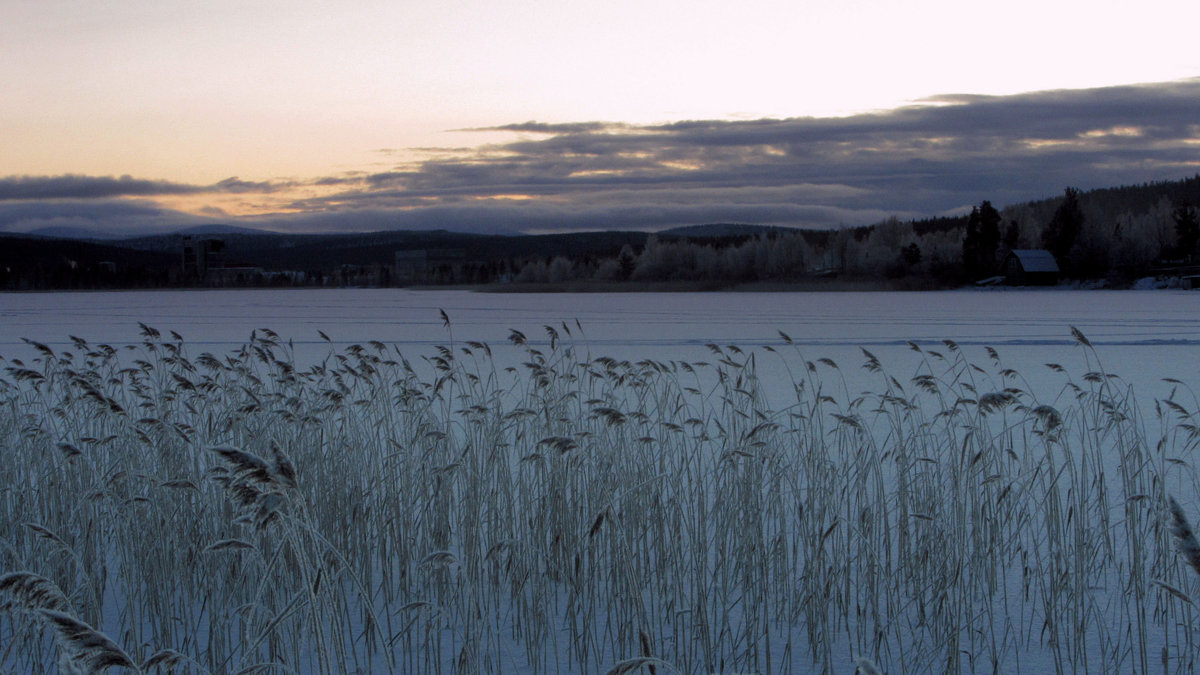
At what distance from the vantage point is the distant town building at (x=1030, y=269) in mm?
67688

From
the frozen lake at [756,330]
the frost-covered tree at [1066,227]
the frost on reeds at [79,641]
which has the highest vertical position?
the frost-covered tree at [1066,227]

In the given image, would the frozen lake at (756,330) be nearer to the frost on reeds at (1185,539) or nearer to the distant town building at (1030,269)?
the frost on reeds at (1185,539)

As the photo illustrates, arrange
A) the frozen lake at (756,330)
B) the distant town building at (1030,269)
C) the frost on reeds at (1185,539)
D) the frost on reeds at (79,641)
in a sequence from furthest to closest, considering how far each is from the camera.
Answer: the distant town building at (1030,269), the frozen lake at (756,330), the frost on reeds at (1185,539), the frost on reeds at (79,641)

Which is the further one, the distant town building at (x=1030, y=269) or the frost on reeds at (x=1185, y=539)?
the distant town building at (x=1030, y=269)

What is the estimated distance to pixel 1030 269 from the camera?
68.1 meters

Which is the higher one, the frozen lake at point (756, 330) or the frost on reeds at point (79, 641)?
the frost on reeds at point (79, 641)

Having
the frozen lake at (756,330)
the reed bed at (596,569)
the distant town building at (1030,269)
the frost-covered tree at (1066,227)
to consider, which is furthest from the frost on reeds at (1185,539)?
the frost-covered tree at (1066,227)

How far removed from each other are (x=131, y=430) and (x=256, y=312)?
31087 millimetres

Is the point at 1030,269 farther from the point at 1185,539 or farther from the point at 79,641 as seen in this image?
the point at 79,641

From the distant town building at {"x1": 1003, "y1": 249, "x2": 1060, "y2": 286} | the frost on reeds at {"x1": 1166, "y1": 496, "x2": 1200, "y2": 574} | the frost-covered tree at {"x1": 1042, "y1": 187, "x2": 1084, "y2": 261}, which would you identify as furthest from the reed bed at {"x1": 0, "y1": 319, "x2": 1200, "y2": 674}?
the frost-covered tree at {"x1": 1042, "y1": 187, "x2": 1084, "y2": 261}

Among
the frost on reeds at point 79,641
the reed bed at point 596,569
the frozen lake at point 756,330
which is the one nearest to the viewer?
the frost on reeds at point 79,641

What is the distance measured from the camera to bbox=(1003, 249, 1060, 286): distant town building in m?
67.7

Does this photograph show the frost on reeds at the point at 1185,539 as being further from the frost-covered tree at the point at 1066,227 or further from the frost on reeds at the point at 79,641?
the frost-covered tree at the point at 1066,227

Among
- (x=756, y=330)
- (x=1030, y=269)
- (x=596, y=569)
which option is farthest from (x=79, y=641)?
(x=1030, y=269)
